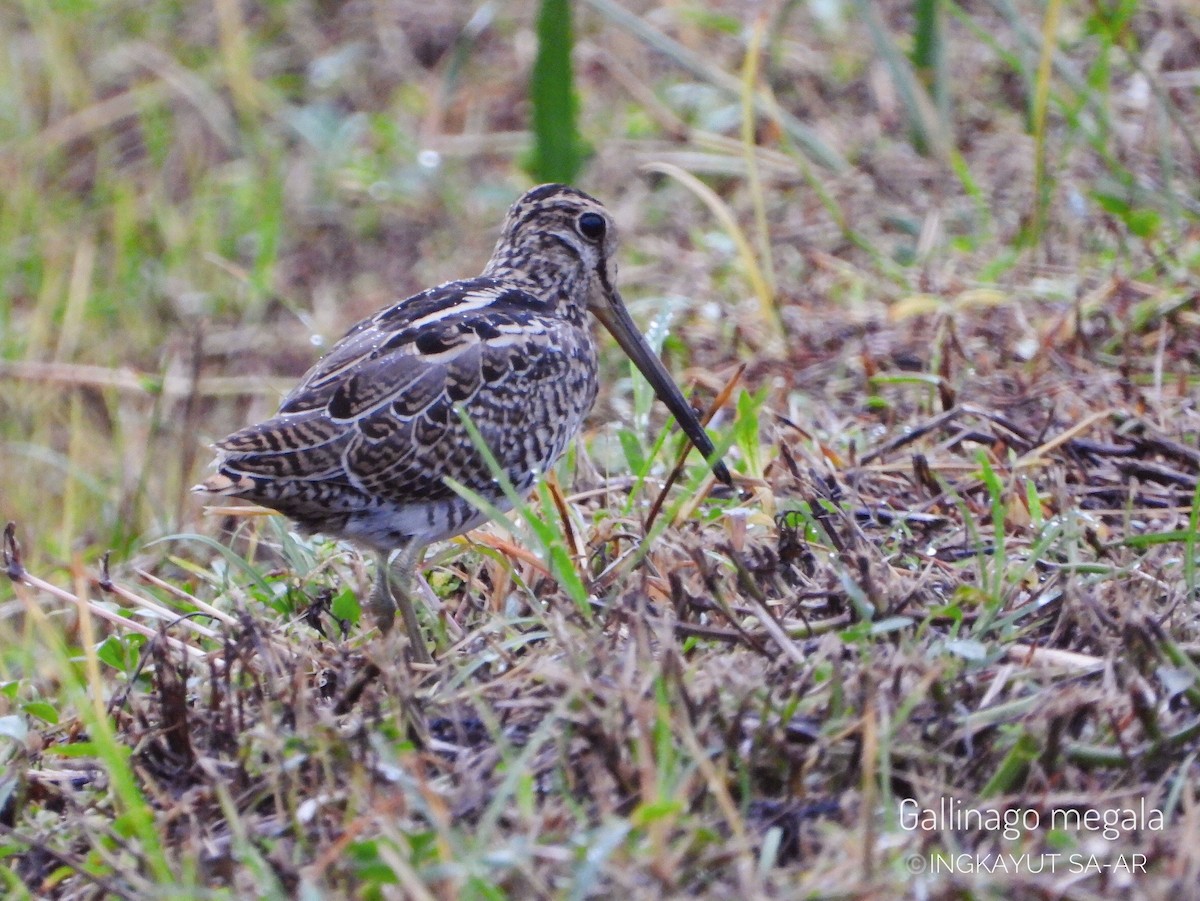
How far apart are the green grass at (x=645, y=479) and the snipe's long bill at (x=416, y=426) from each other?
12 cm

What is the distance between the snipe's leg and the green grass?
3.2 inches

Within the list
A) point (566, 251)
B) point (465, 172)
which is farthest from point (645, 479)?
point (465, 172)

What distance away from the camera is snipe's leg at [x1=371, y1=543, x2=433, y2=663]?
10.3 ft

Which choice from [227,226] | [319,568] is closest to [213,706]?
[319,568]

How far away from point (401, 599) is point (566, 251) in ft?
3.55

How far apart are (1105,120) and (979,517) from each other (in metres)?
2.26

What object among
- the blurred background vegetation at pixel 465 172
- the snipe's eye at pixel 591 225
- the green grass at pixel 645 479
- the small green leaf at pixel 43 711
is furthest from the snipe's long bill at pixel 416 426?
the blurred background vegetation at pixel 465 172

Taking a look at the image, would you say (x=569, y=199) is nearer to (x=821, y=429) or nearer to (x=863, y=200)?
(x=821, y=429)

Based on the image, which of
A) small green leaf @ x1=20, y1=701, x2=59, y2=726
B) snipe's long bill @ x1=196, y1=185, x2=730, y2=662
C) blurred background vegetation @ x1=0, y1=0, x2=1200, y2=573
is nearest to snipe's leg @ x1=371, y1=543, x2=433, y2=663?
snipe's long bill @ x1=196, y1=185, x2=730, y2=662

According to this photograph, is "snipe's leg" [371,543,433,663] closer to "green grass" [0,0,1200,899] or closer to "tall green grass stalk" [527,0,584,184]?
"green grass" [0,0,1200,899]

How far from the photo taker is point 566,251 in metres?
3.98

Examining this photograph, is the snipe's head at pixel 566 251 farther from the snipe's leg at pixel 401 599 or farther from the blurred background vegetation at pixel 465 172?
the blurred background vegetation at pixel 465 172

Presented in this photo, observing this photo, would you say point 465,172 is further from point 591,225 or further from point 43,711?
point 43,711

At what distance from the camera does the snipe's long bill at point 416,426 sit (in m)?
3.33
